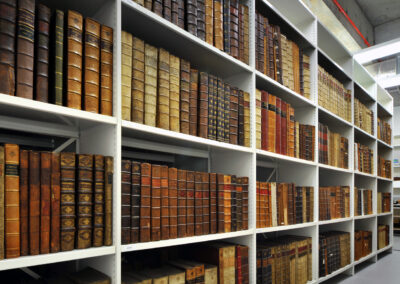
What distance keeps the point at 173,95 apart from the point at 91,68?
0.38 m

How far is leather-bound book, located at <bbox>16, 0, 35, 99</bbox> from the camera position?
95 cm

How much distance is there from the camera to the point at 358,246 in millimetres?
3119

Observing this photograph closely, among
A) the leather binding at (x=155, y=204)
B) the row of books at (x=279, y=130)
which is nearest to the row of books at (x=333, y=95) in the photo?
the row of books at (x=279, y=130)

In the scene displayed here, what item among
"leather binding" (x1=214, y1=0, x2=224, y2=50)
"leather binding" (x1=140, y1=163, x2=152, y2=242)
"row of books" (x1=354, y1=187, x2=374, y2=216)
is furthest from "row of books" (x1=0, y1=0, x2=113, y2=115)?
"row of books" (x1=354, y1=187, x2=374, y2=216)

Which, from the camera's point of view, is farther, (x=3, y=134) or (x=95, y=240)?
(x=3, y=134)

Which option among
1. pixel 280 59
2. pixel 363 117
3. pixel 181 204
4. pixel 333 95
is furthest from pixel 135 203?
pixel 363 117

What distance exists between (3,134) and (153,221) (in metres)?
0.69

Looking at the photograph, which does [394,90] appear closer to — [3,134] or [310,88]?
[310,88]

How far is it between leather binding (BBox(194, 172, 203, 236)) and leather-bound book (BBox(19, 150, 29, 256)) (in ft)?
2.28

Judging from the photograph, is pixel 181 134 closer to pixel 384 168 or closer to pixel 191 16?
pixel 191 16

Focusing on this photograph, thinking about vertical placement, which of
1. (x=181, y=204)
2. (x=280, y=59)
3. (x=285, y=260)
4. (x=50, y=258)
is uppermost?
(x=280, y=59)

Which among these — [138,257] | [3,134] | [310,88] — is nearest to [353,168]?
[310,88]

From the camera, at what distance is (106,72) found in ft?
3.77

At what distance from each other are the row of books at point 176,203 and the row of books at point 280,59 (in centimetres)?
74
